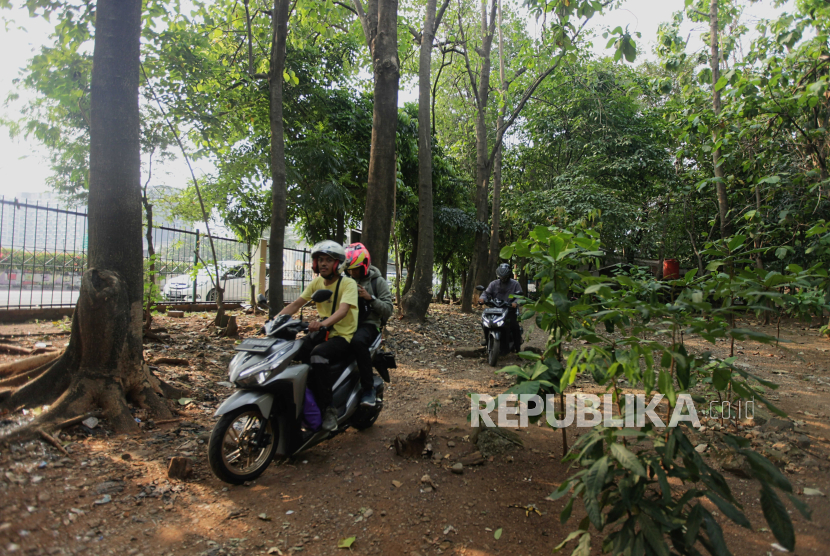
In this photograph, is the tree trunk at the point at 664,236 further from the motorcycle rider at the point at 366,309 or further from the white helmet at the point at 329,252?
the white helmet at the point at 329,252

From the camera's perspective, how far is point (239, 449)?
128 inches

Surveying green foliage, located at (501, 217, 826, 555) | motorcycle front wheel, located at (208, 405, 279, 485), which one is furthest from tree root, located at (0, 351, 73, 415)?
green foliage, located at (501, 217, 826, 555)

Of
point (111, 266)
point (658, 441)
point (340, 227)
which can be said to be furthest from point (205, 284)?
point (658, 441)

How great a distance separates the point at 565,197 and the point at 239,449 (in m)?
12.9

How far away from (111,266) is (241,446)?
210cm

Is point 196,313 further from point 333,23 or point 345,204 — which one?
point 333,23

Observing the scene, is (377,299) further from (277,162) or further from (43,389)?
(277,162)

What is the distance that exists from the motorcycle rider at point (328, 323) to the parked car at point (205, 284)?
7.23m

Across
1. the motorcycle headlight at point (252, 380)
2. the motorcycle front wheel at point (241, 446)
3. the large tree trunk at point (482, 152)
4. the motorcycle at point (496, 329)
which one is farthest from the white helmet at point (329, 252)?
the large tree trunk at point (482, 152)

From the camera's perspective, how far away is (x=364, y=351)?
13.0ft

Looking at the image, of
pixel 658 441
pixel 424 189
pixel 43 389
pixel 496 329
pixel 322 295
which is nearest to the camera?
pixel 658 441

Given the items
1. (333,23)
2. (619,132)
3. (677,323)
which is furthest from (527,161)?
(677,323)

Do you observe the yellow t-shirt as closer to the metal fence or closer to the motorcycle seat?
the motorcycle seat

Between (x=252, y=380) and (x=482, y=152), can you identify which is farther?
(x=482, y=152)
